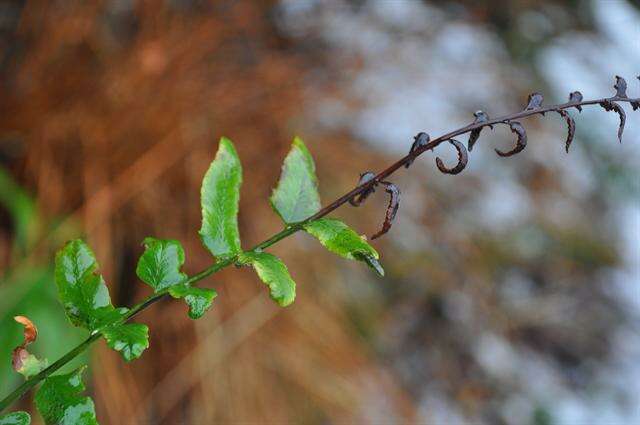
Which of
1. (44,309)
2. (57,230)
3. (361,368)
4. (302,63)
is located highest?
(302,63)

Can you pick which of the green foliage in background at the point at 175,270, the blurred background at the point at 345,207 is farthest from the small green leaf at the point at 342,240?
the blurred background at the point at 345,207

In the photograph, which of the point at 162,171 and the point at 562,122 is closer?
the point at 162,171

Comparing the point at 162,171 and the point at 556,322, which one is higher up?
the point at 162,171

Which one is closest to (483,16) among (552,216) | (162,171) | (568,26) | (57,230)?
(568,26)

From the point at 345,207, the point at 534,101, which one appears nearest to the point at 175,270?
the point at 534,101

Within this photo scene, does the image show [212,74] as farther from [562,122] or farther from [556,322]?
[556,322]

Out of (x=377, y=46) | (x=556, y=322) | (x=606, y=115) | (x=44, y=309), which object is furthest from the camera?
(x=556, y=322)

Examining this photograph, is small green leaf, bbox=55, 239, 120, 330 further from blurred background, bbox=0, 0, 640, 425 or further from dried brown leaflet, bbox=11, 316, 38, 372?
blurred background, bbox=0, 0, 640, 425
